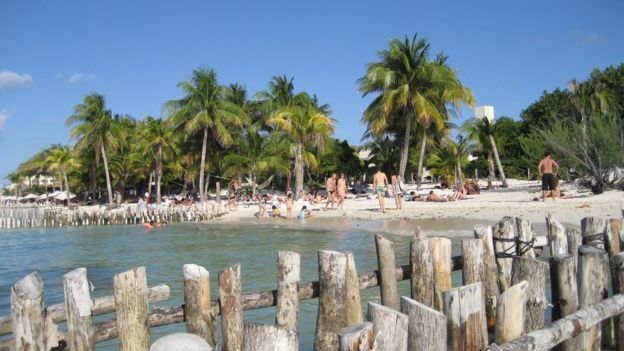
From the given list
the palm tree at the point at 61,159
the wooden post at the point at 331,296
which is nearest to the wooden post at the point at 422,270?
the wooden post at the point at 331,296

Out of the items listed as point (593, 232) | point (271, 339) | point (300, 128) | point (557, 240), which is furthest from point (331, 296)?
point (300, 128)

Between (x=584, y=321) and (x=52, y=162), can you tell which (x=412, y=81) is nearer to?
(x=584, y=321)

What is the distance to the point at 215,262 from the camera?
49.0 feet

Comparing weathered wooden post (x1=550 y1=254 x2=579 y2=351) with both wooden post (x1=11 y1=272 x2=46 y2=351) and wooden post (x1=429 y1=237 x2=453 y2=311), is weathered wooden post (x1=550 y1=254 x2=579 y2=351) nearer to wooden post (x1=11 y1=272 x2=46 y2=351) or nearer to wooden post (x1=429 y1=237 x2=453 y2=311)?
wooden post (x1=429 y1=237 x2=453 y2=311)

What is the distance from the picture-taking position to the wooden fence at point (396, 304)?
11.8 feet

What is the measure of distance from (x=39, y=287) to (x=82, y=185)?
70.3 meters

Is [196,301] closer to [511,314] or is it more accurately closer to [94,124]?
[511,314]

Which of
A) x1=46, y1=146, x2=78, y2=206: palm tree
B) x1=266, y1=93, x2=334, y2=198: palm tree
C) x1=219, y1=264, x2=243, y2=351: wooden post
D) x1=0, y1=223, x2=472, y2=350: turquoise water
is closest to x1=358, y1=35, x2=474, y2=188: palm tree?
x1=266, y1=93, x2=334, y2=198: palm tree

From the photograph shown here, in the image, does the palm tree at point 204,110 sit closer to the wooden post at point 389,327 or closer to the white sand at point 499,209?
the white sand at point 499,209

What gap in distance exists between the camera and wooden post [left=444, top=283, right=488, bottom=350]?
12.8 feet

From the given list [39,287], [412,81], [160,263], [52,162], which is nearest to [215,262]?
[160,263]

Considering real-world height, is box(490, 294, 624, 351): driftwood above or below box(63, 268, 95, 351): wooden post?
below

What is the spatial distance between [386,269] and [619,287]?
2143 millimetres

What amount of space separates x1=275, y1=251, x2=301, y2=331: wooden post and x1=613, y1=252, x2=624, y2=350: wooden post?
295 centimetres
